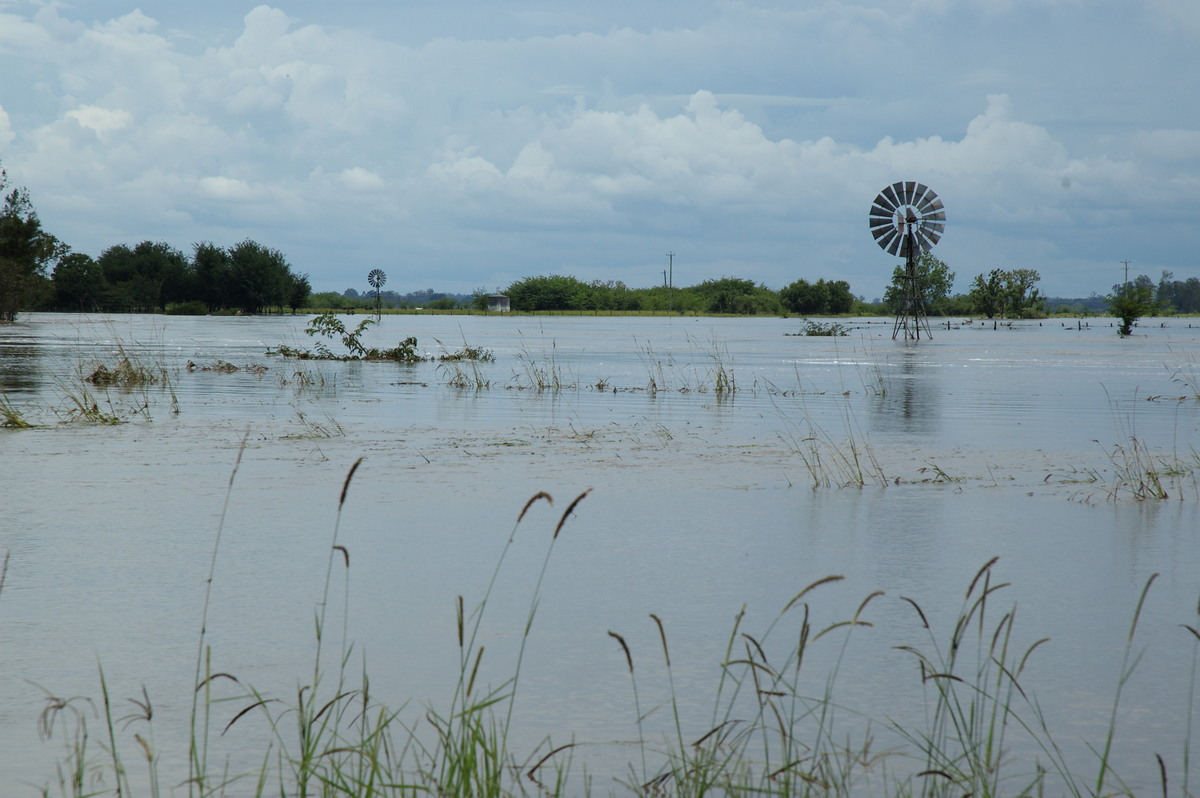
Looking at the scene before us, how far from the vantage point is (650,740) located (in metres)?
3.24

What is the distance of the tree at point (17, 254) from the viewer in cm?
4594

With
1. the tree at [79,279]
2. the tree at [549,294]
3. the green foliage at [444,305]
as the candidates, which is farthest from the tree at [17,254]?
the green foliage at [444,305]

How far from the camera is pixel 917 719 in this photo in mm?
3371

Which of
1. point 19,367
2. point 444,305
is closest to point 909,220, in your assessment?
point 19,367

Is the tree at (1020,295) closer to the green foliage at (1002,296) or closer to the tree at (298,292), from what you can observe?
the green foliage at (1002,296)

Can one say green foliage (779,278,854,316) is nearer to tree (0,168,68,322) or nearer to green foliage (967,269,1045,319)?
green foliage (967,269,1045,319)

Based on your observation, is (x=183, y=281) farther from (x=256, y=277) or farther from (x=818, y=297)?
(x=818, y=297)

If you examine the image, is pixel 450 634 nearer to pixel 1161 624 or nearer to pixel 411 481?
pixel 1161 624

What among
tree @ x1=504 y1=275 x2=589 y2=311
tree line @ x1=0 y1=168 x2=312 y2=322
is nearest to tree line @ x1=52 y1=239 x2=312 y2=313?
tree line @ x1=0 y1=168 x2=312 y2=322

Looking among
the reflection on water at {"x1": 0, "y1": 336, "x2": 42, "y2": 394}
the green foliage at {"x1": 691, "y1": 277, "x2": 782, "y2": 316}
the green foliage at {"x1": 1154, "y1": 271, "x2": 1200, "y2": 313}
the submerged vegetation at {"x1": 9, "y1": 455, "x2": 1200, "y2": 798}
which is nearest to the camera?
the submerged vegetation at {"x1": 9, "y1": 455, "x2": 1200, "y2": 798}

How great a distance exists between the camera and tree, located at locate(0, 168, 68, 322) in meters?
45.9

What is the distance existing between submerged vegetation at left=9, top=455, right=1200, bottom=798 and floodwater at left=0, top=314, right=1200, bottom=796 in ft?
0.16

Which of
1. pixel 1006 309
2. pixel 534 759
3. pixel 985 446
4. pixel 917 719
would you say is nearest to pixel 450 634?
pixel 534 759

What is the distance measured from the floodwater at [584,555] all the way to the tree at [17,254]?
127 ft
